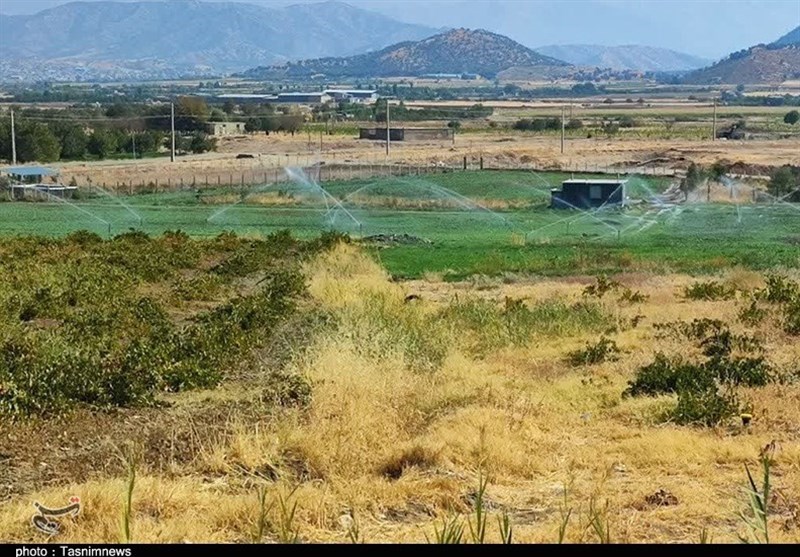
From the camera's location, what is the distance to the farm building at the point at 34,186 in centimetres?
4800

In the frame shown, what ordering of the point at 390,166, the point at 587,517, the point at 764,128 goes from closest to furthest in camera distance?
the point at 587,517
the point at 390,166
the point at 764,128

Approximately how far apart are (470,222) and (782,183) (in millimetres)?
16528

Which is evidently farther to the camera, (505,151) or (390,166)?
(505,151)

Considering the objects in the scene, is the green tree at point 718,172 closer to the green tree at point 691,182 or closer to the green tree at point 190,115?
the green tree at point 691,182

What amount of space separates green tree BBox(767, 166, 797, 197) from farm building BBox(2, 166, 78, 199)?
31198mm

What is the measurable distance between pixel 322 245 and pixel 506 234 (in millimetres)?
10553

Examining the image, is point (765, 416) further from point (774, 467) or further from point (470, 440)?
point (470, 440)

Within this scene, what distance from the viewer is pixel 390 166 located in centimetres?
6078

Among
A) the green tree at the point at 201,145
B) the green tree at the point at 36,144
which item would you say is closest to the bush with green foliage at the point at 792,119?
the green tree at the point at 201,145

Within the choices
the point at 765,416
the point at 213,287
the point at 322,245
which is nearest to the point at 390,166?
→ the point at 322,245

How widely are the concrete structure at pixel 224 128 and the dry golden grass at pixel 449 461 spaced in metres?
82.2

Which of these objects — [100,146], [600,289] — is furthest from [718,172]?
[100,146]

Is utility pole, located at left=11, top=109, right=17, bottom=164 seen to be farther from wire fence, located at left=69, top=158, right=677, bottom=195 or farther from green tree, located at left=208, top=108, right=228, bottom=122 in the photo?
green tree, located at left=208, top=108, right=228, bottom=122
